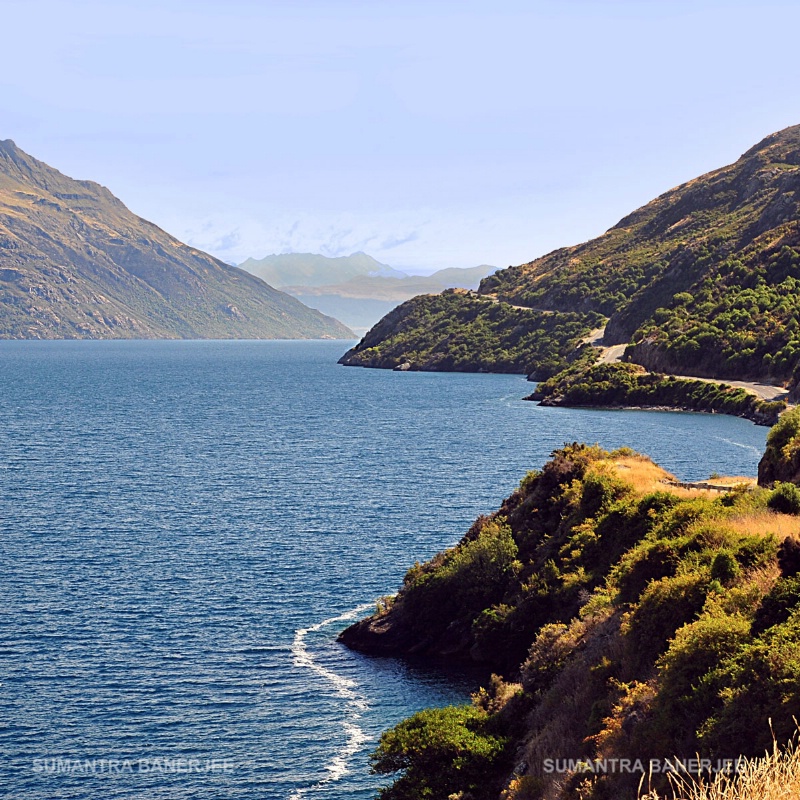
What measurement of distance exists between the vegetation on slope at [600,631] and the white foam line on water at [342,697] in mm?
1556

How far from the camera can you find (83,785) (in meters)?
34.9

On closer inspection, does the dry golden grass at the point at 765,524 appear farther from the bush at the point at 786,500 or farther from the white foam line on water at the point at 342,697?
A: the white foam line on water at the point at 342,697

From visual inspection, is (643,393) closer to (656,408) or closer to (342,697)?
(656,408)

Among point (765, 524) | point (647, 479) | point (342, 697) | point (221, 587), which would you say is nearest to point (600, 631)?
A: point (765, 524)

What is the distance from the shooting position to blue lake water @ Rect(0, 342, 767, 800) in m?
37.3

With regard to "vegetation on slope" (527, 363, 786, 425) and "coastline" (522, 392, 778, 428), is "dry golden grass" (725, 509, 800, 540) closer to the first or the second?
"coastline" (522, 392, 778, 428)

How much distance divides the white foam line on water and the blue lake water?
0.12 m

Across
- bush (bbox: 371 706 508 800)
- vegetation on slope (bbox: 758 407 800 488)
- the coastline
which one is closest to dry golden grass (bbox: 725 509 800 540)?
vegetation on slope (bbox: 758 407 800 488)

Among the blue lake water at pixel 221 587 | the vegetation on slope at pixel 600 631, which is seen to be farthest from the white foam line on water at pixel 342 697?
the vegetation on slope at pixel 600 631

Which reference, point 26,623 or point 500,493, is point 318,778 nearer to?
point 26,623

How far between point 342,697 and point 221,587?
16.1 meters

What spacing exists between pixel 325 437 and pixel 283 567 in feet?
215

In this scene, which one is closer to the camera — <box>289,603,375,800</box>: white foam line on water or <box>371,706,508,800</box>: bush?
<box>371,706,508,800</box>: bush

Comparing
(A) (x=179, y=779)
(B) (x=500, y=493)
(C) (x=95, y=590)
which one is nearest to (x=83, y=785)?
(A) (x=179, y=779)
